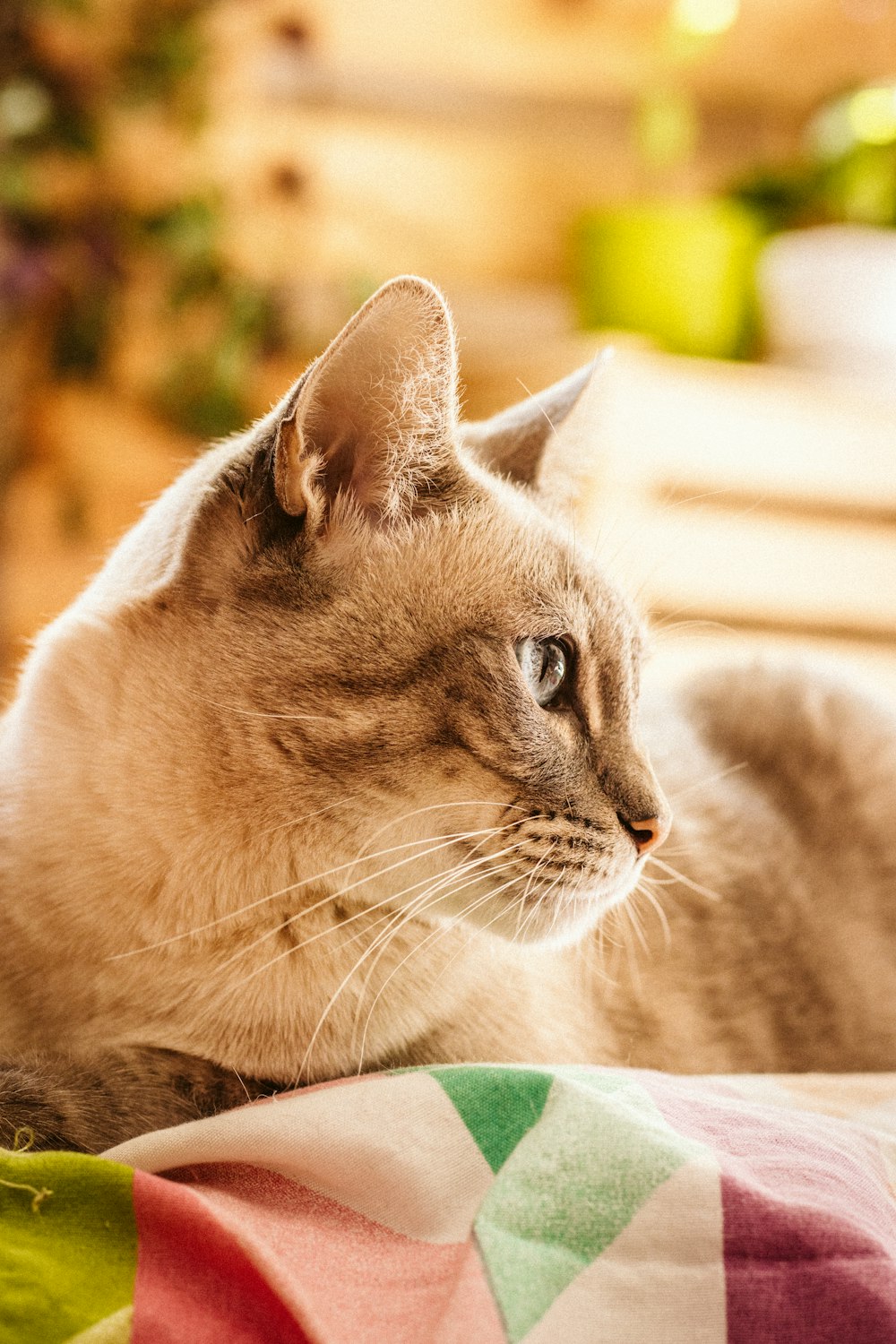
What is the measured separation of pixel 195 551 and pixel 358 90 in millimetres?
2754

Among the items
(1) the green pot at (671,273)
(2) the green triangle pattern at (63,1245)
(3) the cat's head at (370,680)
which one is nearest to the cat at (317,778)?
(3) the cat's head at (370,680)

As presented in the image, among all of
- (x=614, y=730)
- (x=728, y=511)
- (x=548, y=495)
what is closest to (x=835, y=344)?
(x=728, y=511)

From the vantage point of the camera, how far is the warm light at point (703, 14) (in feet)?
9.57

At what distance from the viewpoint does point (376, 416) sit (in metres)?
0.89

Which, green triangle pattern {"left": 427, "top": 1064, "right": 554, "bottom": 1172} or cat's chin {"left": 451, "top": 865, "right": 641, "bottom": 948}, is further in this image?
cat's chin {"left": 451, "top": 865, "right": 641, "bottom": 948}

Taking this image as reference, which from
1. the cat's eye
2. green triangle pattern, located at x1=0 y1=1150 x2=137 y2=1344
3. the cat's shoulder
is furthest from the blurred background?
green triangle pattern, located at x1=0 y1=1150 x2=137 y2=1344

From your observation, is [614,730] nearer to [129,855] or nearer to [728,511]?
[129,855]

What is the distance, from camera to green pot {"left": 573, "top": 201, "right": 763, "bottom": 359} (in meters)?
2.89

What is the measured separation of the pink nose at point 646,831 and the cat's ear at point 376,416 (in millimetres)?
316

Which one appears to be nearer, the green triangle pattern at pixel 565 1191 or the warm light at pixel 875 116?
the green triangle pattern at pixel 565 1191

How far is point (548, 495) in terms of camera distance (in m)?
1.18

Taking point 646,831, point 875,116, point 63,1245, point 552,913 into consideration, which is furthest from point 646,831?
point 875,116

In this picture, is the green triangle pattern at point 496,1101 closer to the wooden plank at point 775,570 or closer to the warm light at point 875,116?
the wooden plank at point 775,570

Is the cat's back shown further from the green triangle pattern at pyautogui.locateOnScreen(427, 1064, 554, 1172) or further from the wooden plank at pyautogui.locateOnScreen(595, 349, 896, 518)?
the wooden plank at pyautogui.locateOnScreen(595, 349, 896, 518)
